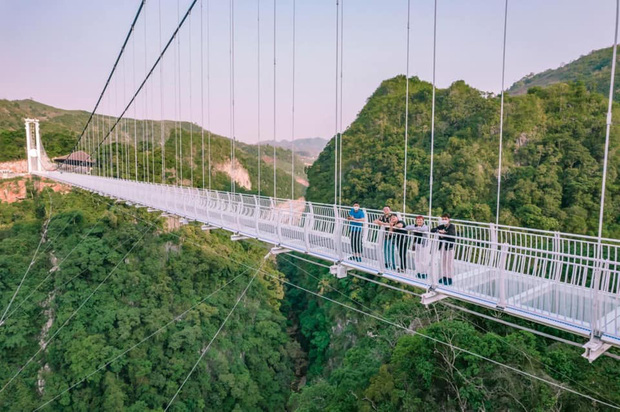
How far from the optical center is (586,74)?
116 ft

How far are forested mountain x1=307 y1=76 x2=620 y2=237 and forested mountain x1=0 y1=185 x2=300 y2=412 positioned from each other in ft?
32.0

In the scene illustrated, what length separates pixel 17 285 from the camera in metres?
21.2

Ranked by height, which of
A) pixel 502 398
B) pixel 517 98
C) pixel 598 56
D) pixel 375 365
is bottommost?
pixel 375 365

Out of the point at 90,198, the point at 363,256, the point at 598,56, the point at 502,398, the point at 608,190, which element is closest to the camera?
the point at 363,256

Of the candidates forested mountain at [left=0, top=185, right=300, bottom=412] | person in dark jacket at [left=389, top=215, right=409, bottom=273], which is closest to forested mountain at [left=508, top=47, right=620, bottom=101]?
forested mountain at [left=0, top=185, right=300, bottom=412]

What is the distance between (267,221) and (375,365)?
27.8 ft

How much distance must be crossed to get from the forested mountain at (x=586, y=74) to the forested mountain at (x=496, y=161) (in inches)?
201

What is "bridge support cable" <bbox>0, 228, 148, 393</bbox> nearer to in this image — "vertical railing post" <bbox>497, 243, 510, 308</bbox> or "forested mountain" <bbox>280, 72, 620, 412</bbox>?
"forested mountain" <bbox>280, 72, 620, 412</bbox>

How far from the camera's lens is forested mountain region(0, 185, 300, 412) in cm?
1769

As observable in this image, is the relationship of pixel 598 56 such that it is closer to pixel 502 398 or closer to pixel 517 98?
pixel 517 98

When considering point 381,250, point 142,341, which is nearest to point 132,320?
point 142,341

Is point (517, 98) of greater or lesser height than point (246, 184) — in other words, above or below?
above

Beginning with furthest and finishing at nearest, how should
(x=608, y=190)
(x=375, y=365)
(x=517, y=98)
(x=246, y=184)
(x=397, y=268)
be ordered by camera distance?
(x=246, y=184)
(x=517, y=98)
(x=608, y=190)
(x=375, y=365)
(x=397, y=268)

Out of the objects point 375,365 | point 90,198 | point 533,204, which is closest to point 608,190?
point 533,204
